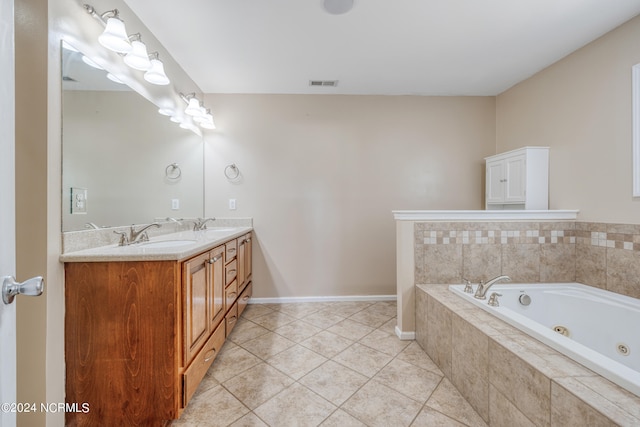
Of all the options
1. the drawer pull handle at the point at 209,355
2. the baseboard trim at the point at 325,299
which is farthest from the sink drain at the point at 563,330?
the drawer pull handle at the point at 209,355

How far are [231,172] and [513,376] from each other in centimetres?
288

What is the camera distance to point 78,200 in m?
1.34

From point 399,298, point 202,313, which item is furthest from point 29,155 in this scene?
point 399,298

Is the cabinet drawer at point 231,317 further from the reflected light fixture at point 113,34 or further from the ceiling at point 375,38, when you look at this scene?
the ceiling at point 375,38

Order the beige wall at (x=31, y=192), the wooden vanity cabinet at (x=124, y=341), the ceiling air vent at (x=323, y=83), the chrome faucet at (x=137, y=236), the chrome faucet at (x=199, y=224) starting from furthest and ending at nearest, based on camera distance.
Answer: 1. the ceiling air vent at (x=323, y=83)
2. the chrome faucet at (x=199, y=224)
3. the chrome faucet at (x=137, y=236)
4. the wooden vanity cabinet at (x=124, y=341)
5. the beige wall at (x=31, y=192)

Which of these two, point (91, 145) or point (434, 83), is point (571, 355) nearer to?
point (91, 145)

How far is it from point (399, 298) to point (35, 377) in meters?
2.16

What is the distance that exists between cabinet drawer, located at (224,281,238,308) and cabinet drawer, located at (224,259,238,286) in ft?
0.16

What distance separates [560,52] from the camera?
89.4 inches

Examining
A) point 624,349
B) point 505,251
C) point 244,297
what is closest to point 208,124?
point 244,297

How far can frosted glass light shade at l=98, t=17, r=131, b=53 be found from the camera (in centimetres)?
139

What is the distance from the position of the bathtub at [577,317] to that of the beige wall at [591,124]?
0.61 meters

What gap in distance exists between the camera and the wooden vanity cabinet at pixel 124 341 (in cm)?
122

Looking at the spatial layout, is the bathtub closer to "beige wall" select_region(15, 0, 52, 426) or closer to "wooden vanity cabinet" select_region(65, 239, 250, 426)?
"wooden vanity cabinet" select_region(65, 239, 250, 426)
